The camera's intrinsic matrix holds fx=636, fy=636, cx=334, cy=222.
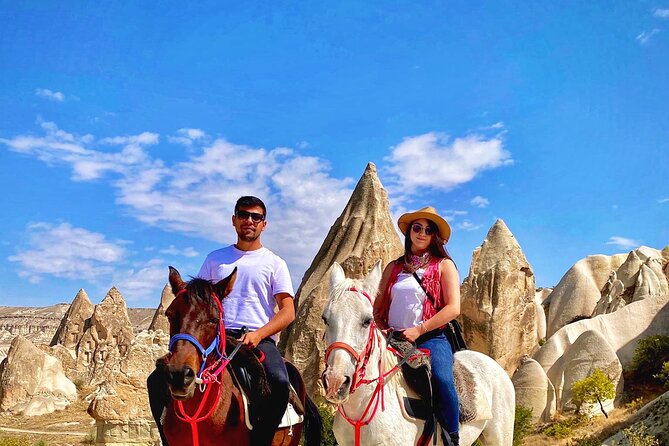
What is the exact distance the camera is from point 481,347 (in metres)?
21.2

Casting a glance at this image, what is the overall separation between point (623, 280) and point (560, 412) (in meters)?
13.7

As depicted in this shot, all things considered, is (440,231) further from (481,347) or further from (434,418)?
(481,347)

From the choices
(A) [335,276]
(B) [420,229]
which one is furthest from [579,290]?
(A) [335,276]

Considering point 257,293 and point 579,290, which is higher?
point 579,290

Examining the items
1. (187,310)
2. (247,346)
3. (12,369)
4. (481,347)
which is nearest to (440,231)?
(247,346)

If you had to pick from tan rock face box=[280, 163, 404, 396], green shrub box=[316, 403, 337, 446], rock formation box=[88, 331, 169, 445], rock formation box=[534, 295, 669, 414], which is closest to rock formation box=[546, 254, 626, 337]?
rock formation box=[534, 295, 669, 414]

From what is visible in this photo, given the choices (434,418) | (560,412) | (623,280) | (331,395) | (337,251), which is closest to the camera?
(331,395)

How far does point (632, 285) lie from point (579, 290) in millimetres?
8032

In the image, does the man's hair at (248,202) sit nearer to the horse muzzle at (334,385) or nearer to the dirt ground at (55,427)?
the horse muzzle at (334,385)

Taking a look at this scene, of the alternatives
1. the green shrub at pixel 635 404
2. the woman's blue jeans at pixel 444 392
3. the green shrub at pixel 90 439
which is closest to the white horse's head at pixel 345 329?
the woman's blue jeans at pixel 444 392

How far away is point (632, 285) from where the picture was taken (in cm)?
2966

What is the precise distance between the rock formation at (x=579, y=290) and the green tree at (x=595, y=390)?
18.3m

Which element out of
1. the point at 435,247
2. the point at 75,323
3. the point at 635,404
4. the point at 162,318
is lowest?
the point at 635,404

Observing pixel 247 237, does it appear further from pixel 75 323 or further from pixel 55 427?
pixel 75 323
